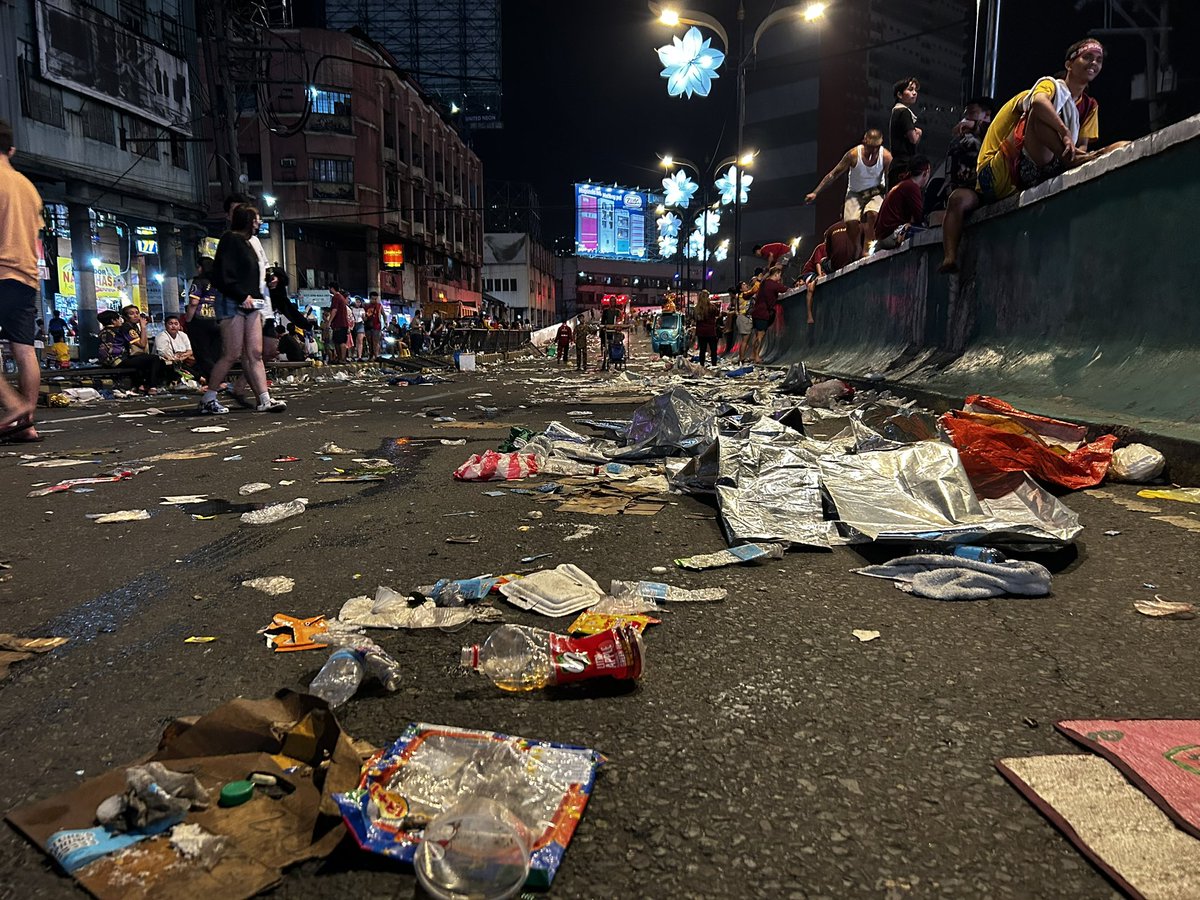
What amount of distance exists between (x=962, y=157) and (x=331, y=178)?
132 feet

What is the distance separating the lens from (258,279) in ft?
23.3

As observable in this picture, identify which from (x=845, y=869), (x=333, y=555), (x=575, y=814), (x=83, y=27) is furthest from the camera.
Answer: (x=83, y=27)

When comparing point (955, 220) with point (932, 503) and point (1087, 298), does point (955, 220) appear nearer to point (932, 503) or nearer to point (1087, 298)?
point (1087, 298)

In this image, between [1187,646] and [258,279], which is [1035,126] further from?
[258,279]

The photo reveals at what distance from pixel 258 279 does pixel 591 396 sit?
4.49 meters

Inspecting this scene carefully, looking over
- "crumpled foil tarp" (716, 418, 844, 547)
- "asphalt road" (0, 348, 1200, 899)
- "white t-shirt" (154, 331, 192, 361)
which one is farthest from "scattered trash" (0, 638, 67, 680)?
"white t-shirt" (154, 331, 192, 361)

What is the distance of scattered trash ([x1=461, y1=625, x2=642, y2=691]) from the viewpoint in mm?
1600

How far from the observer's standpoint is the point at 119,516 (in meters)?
3.23

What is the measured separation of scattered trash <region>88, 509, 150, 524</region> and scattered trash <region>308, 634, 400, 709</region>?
2.08 metres

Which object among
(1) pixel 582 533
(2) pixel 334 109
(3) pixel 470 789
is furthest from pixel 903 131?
(2) pixel 334 109

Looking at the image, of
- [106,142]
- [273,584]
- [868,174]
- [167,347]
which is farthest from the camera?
[106,142]

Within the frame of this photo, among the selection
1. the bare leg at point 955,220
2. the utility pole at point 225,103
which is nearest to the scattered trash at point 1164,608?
the bare leg at point 955,220

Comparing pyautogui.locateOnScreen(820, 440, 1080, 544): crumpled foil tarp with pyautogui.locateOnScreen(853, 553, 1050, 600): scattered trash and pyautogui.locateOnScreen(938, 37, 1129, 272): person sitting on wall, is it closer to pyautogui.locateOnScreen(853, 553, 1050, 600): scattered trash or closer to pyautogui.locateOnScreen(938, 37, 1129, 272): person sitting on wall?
pyautogui.locateOnScreen(853, 553, 1050, 600): scattered trash

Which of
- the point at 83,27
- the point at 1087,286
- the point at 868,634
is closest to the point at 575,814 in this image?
the point at 868,634
